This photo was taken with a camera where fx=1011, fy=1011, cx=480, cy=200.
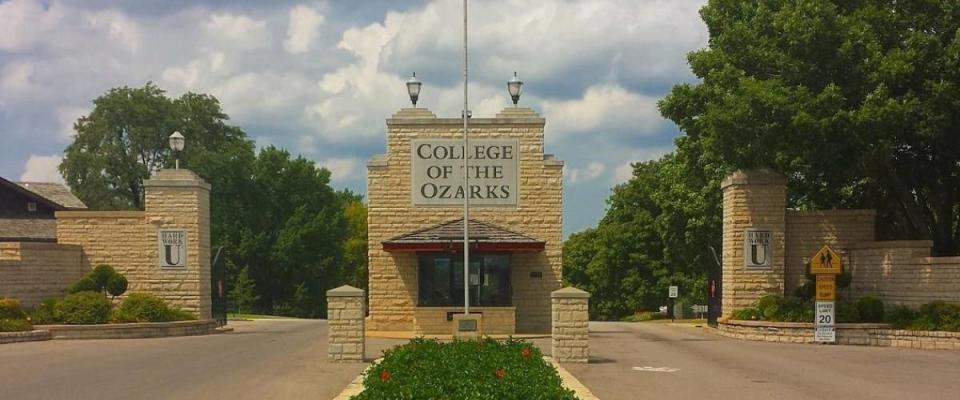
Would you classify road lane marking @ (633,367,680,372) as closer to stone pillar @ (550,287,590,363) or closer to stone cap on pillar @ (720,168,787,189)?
stone pillar @ (550,287,590,363)

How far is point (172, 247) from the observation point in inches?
1072

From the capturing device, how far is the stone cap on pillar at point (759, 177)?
26.0 m

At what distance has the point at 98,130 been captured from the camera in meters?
68.7

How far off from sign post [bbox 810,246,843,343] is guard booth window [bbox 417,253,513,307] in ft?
28.5

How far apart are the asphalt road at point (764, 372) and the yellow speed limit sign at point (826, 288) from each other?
1.23 meters

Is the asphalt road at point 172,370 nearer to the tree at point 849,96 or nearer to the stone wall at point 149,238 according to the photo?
the stone wall at point 149,238

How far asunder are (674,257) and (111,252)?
29.8m

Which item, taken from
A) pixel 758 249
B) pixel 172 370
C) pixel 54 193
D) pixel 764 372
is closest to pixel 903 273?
pixel 758 249

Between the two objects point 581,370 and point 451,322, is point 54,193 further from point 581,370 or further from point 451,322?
point 581,370

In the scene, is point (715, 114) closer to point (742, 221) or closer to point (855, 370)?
point (742, 221)

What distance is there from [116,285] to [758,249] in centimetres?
1666

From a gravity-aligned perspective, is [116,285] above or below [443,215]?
below

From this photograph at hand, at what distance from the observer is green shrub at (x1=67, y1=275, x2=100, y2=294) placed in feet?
85.7

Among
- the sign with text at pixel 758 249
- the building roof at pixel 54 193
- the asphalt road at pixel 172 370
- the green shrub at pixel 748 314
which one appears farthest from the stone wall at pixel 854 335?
the building roof at pixel 54 193
